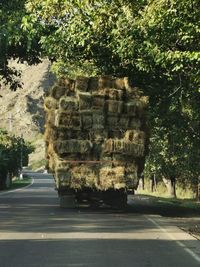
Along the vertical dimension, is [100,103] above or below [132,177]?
above

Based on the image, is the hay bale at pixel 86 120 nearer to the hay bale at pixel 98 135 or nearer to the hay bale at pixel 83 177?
the hay bale at pixel 98 135

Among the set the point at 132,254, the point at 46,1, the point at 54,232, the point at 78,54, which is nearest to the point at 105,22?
the point at 46,1

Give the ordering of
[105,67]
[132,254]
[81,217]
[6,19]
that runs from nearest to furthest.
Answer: [132,254], [81,217], [105,67], [6,19]

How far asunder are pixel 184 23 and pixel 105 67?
7136mm

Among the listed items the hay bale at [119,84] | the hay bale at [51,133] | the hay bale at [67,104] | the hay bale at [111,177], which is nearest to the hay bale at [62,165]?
the hay bale at [51,133]

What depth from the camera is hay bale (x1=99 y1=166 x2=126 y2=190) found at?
21219 mm

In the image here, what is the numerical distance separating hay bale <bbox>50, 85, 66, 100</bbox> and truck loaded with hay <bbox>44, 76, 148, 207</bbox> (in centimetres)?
31

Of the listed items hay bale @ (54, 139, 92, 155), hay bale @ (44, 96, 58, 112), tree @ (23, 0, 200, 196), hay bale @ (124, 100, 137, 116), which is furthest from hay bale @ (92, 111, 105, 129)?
tree @ (23, 0, 200, 196)

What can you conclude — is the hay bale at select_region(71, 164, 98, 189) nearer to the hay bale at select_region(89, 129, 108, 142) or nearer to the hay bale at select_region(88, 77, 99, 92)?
the hay bale at select_region(89, 129, 108, 142)

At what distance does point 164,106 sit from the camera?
2473cm

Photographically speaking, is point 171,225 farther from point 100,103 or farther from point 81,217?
point 100,103

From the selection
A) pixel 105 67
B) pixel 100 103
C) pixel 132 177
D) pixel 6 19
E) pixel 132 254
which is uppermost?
pixel 6 19

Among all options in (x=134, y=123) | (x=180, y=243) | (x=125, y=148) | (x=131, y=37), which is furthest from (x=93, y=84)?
(x=180, y=243)

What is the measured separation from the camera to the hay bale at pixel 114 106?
2164cm
